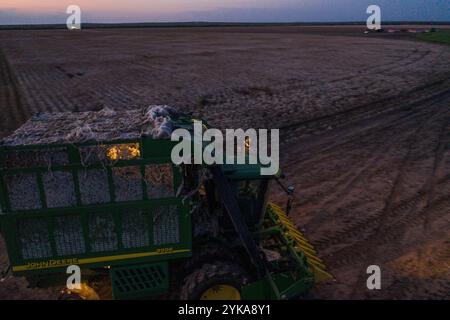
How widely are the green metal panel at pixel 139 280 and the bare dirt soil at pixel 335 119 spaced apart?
187cm

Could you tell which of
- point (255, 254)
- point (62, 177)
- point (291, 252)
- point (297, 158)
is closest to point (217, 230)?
point (255, 254)

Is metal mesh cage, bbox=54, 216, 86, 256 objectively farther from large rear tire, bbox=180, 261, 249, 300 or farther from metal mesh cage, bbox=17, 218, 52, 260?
large rear tire, bbox=180, 261, 249, 300

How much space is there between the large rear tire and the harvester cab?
0.02 meters

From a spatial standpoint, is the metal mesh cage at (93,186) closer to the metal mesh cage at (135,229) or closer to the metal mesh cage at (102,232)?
the metal mesh cage at (102,232)

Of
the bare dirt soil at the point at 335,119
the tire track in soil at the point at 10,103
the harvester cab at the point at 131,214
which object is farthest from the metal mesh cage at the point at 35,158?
the tire track in soil at the point at 10,103

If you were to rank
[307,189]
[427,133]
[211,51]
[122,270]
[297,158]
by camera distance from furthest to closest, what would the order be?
[211,51], [427,133], [297,158], [307,189], [122,270]

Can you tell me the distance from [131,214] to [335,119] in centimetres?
1361

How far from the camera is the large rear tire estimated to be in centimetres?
593

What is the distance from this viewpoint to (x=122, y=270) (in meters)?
6.01

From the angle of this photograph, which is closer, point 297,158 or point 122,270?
point 122,270

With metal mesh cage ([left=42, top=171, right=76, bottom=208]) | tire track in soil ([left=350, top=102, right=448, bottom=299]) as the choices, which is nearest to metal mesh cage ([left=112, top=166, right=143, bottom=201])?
metal mesh cage ([left=42, top=171, right=76, bottom=208])

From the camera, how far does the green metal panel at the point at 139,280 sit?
6016 mm
